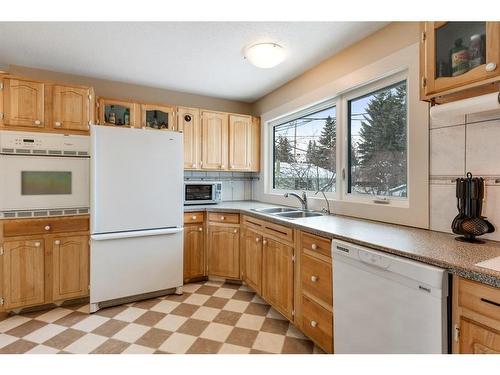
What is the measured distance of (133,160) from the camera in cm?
245

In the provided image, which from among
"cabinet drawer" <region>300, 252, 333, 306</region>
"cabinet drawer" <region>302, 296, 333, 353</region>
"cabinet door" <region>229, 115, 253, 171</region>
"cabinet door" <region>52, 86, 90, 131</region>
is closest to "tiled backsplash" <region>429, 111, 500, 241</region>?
"cabinet drawer" <region>300, 252, 333, 306</region>

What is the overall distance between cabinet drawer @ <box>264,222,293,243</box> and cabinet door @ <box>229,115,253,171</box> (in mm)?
1332

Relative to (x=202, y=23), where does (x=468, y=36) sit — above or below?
below

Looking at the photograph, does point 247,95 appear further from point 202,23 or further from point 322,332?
point 322,332

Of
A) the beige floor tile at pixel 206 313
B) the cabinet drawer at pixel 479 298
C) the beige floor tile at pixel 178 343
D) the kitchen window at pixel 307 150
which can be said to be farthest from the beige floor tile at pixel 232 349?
the kitchen window at pixel 307 150

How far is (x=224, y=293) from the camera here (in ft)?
9.05

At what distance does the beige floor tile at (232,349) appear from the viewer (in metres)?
1.79

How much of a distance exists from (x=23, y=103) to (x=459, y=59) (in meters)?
3.19

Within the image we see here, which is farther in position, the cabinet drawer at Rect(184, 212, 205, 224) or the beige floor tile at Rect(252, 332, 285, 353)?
the cabinet drawer at Rect(184, 212, 205, 224)

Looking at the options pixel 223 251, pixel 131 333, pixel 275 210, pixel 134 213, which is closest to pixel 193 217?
pixel 223 251

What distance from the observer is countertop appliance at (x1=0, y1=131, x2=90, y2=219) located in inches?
87.8

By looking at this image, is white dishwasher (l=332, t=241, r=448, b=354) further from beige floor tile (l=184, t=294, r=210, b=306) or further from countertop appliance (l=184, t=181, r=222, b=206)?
countertop appliance (l=184, t=181, r=222, b=206)
